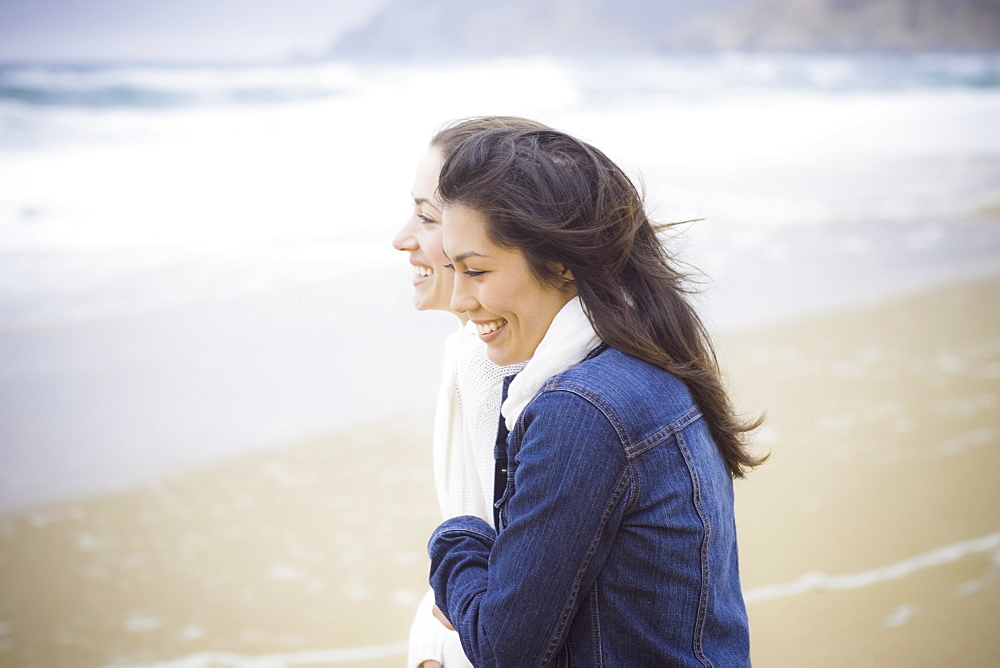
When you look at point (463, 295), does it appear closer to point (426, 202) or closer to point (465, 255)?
point (465, 255)

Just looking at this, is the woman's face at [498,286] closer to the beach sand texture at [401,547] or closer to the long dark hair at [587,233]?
the long dark hair at [587,233]

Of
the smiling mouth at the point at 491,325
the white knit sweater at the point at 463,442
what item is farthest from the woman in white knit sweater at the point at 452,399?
the smiling mouth at the point at 491,325

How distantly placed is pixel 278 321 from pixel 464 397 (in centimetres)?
513

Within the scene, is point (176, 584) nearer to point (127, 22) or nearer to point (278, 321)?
point (278, 321)

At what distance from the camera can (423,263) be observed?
252 cm

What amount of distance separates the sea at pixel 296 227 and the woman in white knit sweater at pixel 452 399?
54 cm

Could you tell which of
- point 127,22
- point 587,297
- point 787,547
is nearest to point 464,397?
point 587,297

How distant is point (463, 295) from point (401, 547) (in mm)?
2598

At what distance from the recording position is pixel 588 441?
1.42m

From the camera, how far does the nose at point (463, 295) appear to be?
1782 mm

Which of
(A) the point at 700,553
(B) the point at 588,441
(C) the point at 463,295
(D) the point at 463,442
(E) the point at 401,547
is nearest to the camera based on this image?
(B) the point at 588,441

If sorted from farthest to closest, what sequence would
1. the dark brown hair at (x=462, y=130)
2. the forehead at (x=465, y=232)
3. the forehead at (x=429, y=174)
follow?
the forehead at (x=429, y=174) → the dark brown hair at (x=462, y=130) → the forehead at (x=465, y=232)

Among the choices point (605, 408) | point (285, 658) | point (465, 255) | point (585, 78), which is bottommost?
point (285, 658)

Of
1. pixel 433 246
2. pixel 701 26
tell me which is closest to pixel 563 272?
pixel 433 246
